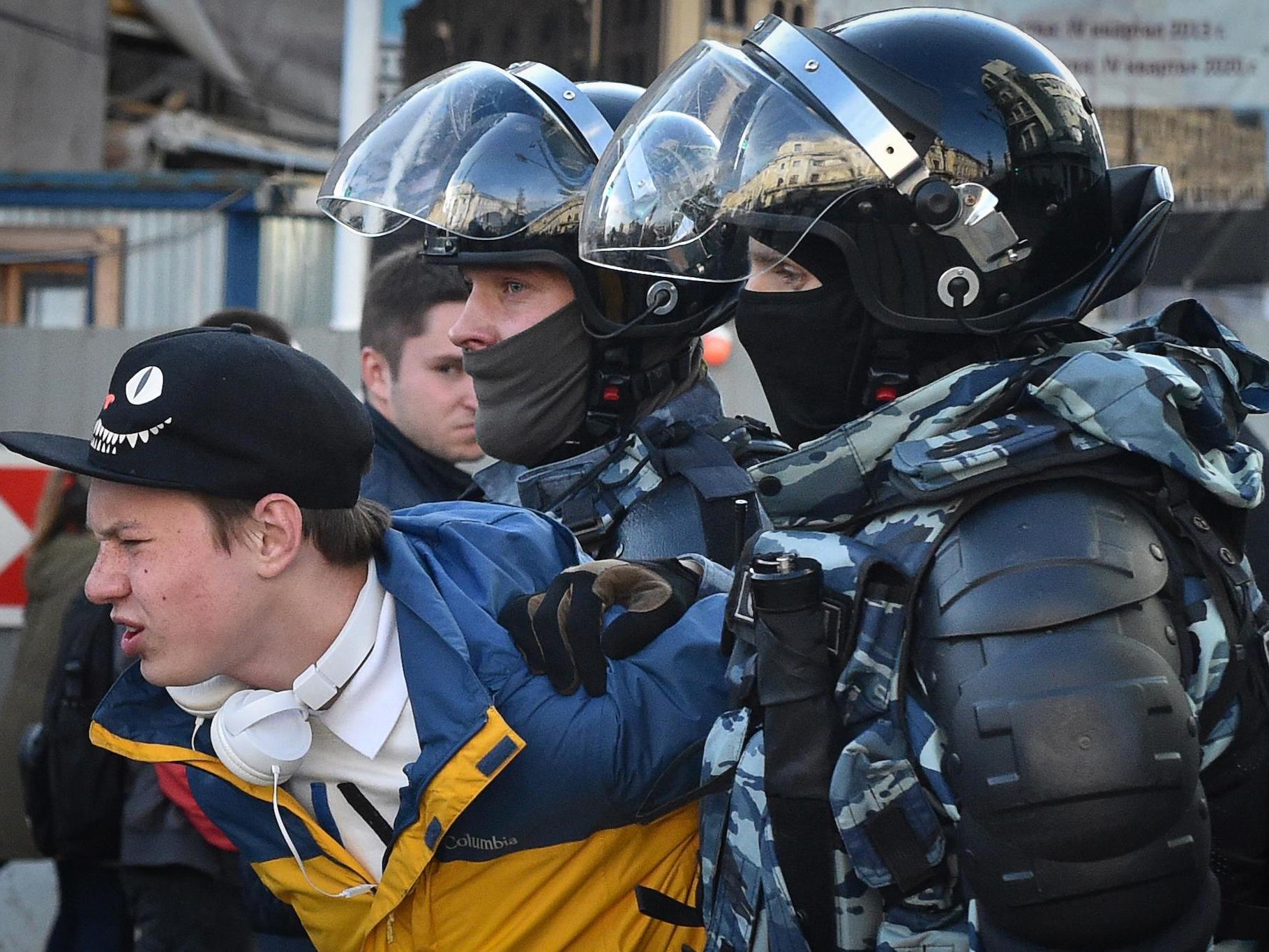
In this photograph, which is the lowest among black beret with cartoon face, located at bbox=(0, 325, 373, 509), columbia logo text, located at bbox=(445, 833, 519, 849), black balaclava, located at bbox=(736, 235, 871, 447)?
columbia logo text, located at bbox=(445, 833, 519, 849)

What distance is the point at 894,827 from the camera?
5.56ft

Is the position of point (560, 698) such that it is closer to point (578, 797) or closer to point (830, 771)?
point (578, 797)

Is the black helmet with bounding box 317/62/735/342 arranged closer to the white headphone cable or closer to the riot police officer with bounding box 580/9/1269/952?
the riot police officer with bounding box 580/9/1269/952

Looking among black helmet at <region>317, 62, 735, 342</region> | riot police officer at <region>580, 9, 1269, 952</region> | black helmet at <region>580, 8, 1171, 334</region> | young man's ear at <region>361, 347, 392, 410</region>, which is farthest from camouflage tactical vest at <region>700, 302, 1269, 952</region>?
young man's ear at <region>361, 347, 392, 410</region>

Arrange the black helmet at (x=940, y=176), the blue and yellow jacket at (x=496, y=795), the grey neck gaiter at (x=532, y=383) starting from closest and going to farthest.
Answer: the black helmet at (x=940, y=176), the blue and yellow jacket at (x=496, y=795), the grey neck gaiter at (x=532, y=383)

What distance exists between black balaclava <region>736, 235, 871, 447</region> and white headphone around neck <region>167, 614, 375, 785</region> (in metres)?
0.67

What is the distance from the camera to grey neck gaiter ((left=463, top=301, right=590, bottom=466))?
3.11 meters

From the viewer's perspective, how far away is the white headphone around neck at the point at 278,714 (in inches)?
81.4

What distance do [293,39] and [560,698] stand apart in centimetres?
1038

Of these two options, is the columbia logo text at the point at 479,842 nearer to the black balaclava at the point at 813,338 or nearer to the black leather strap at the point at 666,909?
the black leather strap at the point at 666,909

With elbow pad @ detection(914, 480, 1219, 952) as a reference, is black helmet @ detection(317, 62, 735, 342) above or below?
above

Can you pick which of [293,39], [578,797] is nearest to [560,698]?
[578,797]

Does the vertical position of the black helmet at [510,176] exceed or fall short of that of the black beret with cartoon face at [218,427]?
it exceeds it

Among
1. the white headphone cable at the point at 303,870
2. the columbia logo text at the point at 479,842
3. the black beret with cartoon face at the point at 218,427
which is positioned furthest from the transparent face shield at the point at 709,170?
the white headphone cable at the point at 303,870
